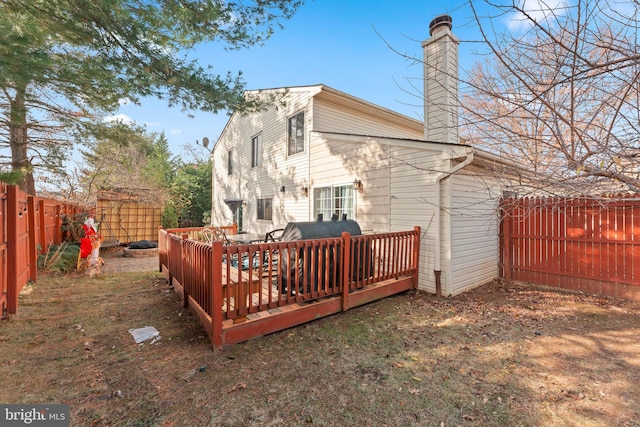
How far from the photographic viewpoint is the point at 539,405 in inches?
97.1

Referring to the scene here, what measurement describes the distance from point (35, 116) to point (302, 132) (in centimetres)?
828

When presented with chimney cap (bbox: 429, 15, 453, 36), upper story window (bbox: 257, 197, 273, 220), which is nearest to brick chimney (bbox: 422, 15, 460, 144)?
Result: chimney cap (bbox: 429, 15, 453, 36)

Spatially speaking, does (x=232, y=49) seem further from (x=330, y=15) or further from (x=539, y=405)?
(x=539, y=405)

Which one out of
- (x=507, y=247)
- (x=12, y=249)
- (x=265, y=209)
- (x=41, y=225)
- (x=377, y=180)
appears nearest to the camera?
(x=12, y=249)

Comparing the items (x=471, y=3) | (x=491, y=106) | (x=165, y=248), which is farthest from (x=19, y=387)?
(x=491, y=106)

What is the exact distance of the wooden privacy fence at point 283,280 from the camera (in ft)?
11.4

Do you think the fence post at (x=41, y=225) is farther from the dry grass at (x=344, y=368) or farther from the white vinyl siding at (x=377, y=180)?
the white vinyl siding at (x=377, y=180)

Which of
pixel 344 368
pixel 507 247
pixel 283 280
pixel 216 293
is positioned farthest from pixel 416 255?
pixel 216 293

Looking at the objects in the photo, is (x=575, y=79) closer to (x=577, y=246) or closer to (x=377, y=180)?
(x=377, y=180)

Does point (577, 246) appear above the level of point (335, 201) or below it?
below

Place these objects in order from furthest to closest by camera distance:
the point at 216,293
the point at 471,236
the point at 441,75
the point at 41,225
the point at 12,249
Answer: the point at 41,225 < the point at 471,236 < the point at 441,75 < the point at 12,249 < the point at 216,293

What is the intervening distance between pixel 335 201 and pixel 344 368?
16.9 ft

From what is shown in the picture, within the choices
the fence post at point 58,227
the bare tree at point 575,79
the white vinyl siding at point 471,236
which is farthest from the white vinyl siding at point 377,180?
the fence post at point 58,227

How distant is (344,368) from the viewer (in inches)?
121
